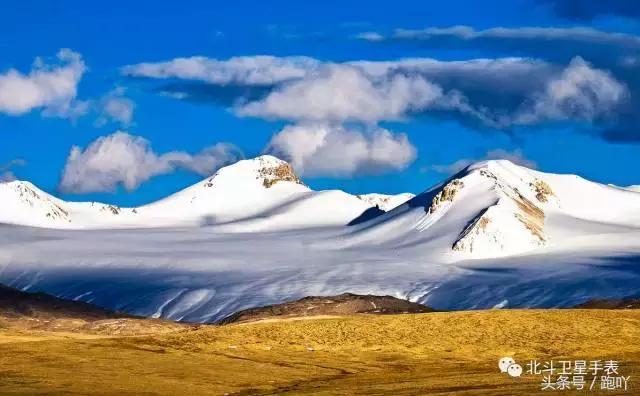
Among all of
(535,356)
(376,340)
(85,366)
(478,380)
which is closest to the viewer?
(478,380)

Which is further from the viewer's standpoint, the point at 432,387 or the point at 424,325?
the point at 424,325

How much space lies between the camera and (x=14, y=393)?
80.8 m

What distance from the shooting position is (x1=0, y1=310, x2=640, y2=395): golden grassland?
283 feet

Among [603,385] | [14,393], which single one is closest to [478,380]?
[603,385]

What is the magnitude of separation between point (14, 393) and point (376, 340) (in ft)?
156

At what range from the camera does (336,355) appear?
113 metres

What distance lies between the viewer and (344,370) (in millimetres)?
102125

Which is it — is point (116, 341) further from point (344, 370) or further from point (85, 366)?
point (344, 370)

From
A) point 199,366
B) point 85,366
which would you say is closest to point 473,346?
point 199,366

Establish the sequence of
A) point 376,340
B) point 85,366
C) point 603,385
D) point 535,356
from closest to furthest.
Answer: point 603,385, point 85,366, point 535,356, point 376,340

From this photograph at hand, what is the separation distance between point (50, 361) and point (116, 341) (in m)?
16.9

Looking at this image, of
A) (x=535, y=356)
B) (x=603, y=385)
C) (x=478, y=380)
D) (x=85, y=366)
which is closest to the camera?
(x=603, y=385)

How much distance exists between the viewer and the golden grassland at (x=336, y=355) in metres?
86.2

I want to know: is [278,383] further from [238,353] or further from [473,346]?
[473,346]
